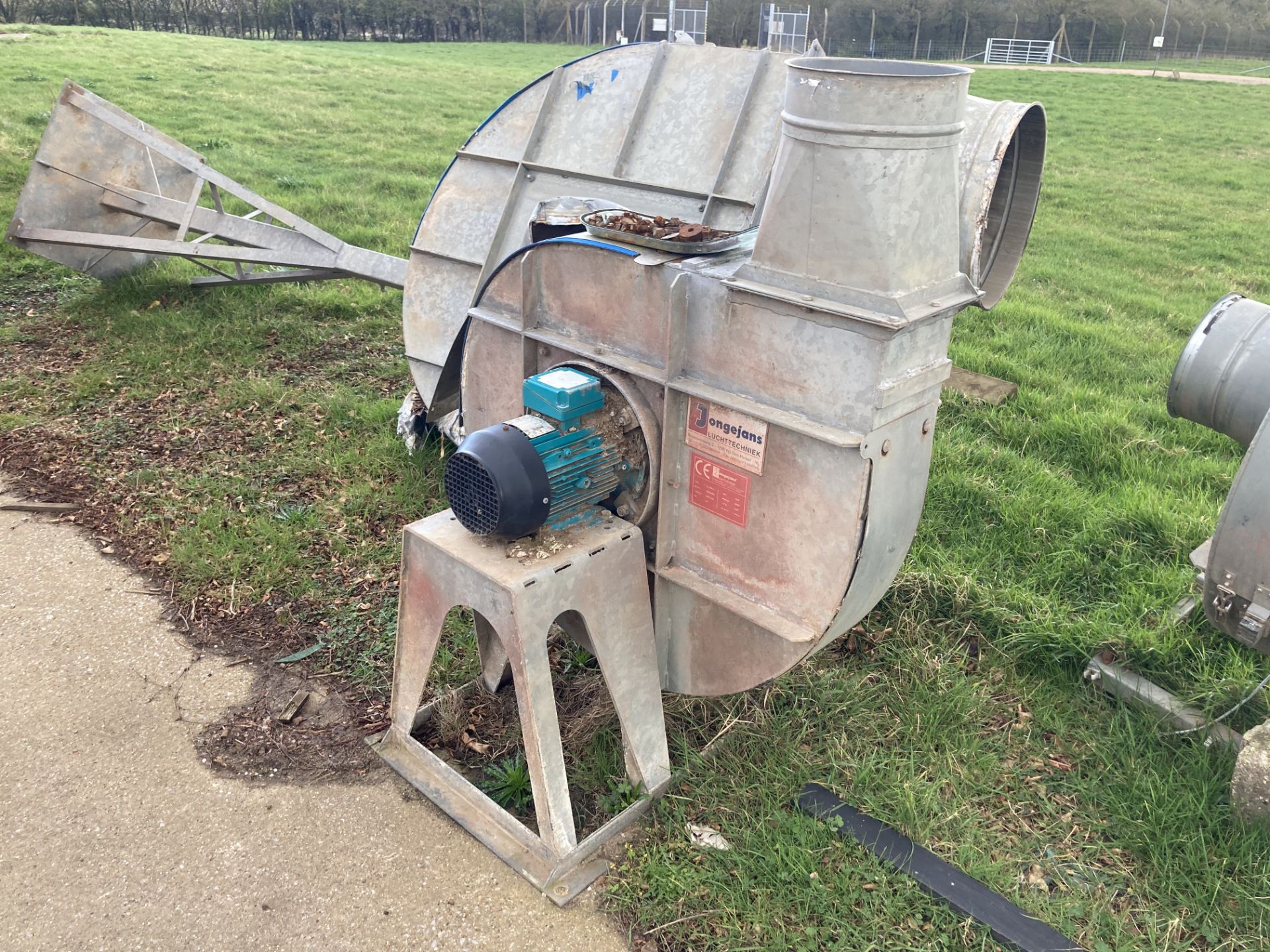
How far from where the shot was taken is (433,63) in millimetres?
22547

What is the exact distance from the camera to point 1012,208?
124 inches

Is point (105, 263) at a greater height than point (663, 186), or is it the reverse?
point (663, 186)

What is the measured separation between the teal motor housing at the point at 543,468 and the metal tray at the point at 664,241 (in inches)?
16.3

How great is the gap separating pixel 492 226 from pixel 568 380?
1894mm

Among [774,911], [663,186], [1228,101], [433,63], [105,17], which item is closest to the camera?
[774,911]

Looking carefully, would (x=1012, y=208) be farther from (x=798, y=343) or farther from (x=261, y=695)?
(x=261, y=695)

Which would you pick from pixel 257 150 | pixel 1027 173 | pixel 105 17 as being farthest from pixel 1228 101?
pixel 105 17

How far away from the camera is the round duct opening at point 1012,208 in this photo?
3.03 m

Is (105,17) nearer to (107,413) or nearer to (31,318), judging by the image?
(31,318)

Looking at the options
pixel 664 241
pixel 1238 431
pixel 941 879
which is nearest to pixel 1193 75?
pixel 1238 431

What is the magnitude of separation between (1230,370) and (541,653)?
2339 millimetres

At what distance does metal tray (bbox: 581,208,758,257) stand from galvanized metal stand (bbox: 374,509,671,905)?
0.80 m

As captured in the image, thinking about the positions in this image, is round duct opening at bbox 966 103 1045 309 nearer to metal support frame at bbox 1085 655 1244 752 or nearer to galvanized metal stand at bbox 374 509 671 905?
metal support frame at bbox 1085 655 1244 752

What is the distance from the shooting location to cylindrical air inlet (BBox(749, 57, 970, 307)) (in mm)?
2051
